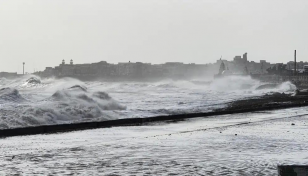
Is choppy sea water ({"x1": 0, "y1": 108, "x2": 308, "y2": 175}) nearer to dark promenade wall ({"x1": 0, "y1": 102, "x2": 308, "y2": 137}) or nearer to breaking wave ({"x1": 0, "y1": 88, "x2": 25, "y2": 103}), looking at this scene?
dark promenade wall ({"x1": 0, "y1": 102, "x2": 308, "y2": 137})

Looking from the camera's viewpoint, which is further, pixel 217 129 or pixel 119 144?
pixel 217 129

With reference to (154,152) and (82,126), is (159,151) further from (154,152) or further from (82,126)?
(82,126)

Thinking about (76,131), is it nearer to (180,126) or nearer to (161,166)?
(180,126)

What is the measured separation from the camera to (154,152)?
918 centimetres

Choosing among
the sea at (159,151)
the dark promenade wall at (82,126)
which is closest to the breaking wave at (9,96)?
the dark promenade wall at (82,126)

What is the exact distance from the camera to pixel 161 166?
7.51 m

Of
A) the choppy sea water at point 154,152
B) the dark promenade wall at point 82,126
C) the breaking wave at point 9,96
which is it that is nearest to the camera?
the choppy sea water at point 154,152

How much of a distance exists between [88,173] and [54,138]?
498cm

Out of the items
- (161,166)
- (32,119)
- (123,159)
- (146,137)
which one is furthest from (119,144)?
(32,119)

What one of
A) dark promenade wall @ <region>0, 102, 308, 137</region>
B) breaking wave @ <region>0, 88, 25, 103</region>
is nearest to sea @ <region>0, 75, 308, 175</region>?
dark promenade wall @ <region>0, 102, 308, 137</region>

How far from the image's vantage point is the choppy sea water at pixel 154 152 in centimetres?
724

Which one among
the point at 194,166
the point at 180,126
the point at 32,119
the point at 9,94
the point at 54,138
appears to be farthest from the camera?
the point at 9,94

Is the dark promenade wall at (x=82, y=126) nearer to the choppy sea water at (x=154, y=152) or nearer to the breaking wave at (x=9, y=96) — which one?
the choppy sea water at (x=154, y=152)

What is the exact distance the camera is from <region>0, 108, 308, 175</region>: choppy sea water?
7.24 m
